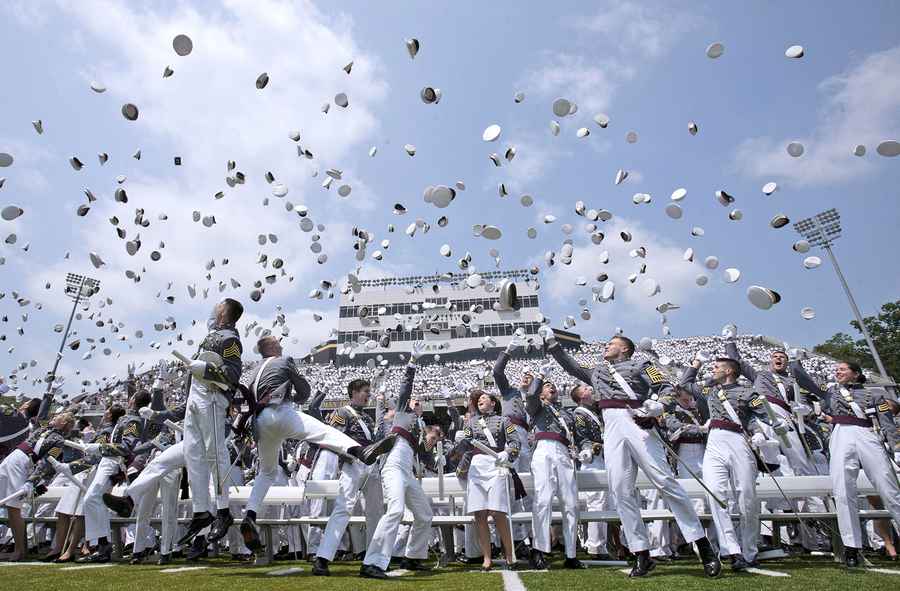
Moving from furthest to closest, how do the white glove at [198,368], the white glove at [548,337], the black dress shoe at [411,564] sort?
1. the black dress shoe at [411,564]
2. the white glove at [548,337]
3. the white glove at [198,368]

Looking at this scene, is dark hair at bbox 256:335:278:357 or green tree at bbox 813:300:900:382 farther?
green tree at bbox 813:300:900:382

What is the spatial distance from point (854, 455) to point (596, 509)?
4.49 meters

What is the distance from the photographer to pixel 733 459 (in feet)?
21.6

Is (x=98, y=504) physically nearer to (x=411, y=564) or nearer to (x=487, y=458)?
(x=411, y=564)

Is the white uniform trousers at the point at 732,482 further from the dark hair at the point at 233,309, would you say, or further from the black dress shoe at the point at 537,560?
the dark hair at the point at 233,309

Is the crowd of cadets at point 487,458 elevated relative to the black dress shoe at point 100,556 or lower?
elevated

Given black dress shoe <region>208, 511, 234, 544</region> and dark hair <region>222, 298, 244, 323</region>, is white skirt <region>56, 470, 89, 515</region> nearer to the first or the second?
black dress shoe <region>208, 511, 234, 544</region>

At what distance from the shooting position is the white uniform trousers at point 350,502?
243 inches

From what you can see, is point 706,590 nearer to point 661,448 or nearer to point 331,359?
point 661,448

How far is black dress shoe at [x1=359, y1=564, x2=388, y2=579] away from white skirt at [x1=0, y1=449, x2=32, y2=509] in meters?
6.58

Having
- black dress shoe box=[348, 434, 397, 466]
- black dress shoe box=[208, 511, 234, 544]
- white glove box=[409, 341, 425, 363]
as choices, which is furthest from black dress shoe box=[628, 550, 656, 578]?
black dress shoe box=[208, 511, 234, 544]

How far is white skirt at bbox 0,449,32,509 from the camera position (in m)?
8.90

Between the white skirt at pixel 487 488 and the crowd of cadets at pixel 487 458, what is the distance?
2 cm

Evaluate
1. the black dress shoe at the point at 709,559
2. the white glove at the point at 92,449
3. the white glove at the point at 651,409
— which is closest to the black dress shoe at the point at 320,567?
the white glove at the point at 651,409
